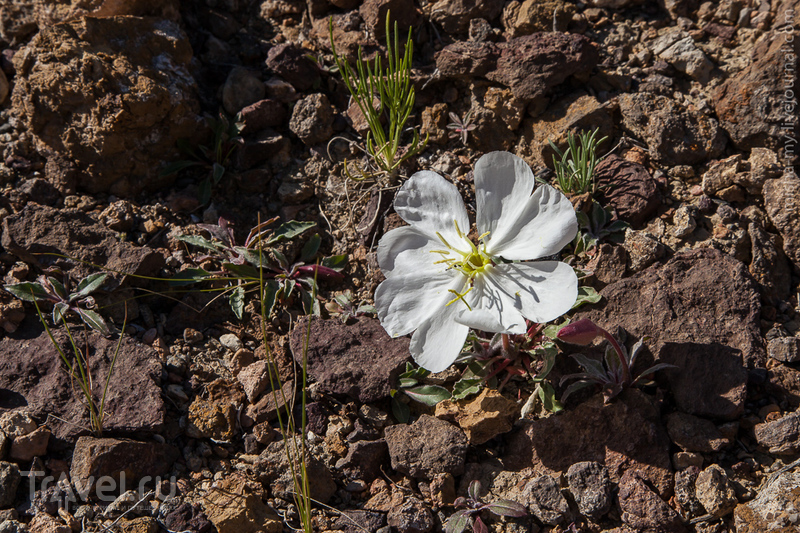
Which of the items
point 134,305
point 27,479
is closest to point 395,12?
point 134,305

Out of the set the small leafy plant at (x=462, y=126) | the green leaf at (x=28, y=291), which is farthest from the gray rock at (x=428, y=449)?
the green leaf at (x=28, y=291)

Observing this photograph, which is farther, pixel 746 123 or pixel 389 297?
pixel 746 123

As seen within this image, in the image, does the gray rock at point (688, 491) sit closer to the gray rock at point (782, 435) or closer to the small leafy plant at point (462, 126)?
the gray rock at point (782, 435)

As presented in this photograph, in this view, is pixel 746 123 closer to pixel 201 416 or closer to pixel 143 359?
A: pixel 201 416

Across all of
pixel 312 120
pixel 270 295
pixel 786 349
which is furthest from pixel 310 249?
pixel 786 349

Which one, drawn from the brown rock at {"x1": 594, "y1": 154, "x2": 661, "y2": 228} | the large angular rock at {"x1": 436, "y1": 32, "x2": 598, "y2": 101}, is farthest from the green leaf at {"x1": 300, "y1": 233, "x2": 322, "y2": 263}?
the brown rock at {"x1": 594, "y1": 154, "x2": 661, "y2": 228}

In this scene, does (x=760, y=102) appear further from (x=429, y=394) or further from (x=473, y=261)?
(x=429, y=394)

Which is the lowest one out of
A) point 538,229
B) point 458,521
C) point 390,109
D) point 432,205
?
point 458,521
